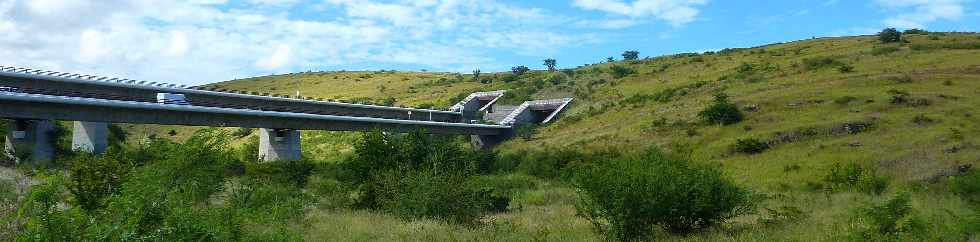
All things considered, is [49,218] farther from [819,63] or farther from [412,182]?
[819,63]

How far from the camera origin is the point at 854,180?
31203 millimetres

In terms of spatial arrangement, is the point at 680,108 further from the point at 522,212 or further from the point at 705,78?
the point at 522,212

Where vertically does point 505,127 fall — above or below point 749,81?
below

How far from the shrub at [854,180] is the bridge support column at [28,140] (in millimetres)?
37868

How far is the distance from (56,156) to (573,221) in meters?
30.7

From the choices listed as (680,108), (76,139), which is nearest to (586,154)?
(680,108)

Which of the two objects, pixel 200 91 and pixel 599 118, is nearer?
pixel 200 91

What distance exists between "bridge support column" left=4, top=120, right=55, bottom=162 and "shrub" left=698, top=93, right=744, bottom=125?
139ft

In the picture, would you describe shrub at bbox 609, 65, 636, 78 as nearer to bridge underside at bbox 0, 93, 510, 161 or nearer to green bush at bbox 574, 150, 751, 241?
bridge underside at bbox 0, 93, 510, 161

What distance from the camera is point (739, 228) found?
57.2ft

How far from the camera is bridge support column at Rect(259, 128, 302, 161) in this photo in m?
47.5

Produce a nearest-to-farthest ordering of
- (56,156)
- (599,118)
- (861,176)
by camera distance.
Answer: (861,176) → (56,156) → (599,118)

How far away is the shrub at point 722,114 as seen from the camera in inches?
2008

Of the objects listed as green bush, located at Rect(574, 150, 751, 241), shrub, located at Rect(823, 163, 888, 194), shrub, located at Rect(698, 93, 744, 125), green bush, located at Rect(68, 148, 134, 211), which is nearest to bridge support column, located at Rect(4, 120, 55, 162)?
green bush, located at Rect(68, 148, 134, 211)
